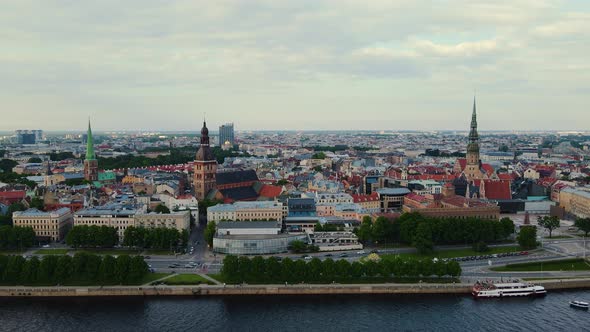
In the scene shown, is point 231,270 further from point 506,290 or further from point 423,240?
point 506,290

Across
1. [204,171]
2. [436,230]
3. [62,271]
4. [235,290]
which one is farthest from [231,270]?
[204,171]

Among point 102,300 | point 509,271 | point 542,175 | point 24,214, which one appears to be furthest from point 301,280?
point 542,175

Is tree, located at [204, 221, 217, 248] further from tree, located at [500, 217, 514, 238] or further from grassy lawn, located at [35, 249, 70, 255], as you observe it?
tree, located at [500, 217, 514, 238]

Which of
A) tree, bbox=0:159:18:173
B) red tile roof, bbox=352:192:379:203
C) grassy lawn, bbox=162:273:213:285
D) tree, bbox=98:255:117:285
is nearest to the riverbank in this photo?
grassy lawn, bbox=162:273:213:285

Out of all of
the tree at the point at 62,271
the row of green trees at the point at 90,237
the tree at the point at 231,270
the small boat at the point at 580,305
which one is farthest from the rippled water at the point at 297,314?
the row of green trees at the point at 90,237

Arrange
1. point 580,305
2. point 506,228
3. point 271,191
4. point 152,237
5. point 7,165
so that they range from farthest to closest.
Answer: point 7,165 < point 271,191 < point 506,228 < point 152,237 < point 580,305

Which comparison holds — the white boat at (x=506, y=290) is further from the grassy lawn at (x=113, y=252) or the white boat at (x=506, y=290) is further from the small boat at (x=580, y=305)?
the grassy lawn at (x=113, y=252)

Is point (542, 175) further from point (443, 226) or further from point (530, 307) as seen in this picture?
point (530, 307)
